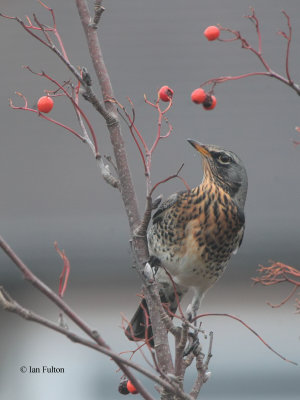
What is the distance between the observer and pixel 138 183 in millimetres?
5680

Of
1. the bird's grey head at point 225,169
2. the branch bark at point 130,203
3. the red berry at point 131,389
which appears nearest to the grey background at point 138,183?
the bird's grey head at point 225,169

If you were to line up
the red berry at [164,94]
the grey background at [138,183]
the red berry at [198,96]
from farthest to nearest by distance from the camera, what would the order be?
the grey background at [138,183] → the red berry at [164,94] → the red berry at [198,96]

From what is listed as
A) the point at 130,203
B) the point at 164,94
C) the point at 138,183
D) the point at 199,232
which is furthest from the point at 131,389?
the point at 138,183

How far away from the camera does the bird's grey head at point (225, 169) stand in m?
3.08

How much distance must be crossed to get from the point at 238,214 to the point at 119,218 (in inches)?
106

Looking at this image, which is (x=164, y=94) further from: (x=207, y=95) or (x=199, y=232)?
(x=199, y=232)

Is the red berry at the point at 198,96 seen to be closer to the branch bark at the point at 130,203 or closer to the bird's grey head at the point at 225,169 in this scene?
the branch bark at the point at 130,203

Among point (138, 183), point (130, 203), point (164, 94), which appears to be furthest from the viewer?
point (138, 183)

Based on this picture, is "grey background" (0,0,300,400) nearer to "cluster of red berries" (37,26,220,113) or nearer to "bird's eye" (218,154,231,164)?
"bird's eye" (218,154,231,164)

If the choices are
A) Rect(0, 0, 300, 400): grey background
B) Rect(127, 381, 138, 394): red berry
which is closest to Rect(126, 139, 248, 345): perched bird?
Rect(127, 381, 138, 394): red berry

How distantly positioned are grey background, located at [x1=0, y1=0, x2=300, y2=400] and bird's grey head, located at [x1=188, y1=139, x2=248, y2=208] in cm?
235

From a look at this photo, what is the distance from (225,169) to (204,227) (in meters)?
0.26

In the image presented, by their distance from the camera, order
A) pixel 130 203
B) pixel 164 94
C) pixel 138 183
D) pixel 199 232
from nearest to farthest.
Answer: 1. pixel 130 203
2. pixel 164 94
3. pixel 199 232
4. pixel 138 183

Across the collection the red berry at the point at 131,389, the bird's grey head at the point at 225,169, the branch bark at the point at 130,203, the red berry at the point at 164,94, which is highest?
the bird's grey head at the point at 225,169
